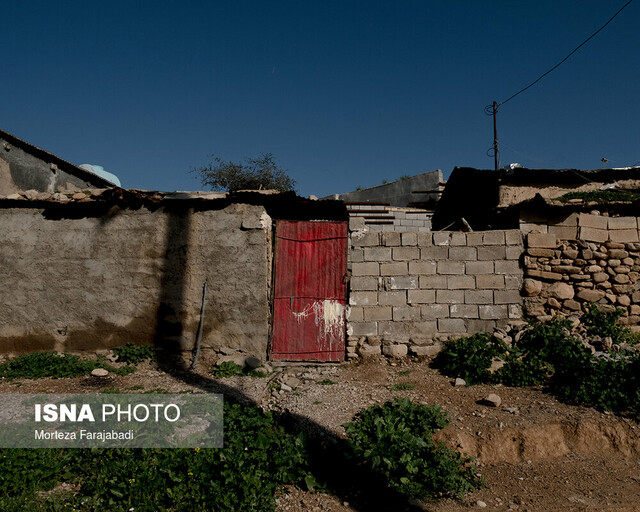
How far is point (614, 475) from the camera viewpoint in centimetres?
400

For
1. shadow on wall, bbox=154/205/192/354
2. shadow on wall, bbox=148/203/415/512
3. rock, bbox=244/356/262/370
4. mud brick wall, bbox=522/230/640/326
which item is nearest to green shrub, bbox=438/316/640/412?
mud brick wall, bbox=522/230/640/326

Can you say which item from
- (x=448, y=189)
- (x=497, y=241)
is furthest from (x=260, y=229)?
(x=448, y=189)

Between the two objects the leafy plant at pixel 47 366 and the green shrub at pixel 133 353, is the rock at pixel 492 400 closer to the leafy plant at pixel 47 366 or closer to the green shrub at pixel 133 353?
the green shrub at pixel 133 353

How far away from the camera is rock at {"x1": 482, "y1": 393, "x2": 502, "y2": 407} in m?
5.12

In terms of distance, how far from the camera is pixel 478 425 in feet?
15.3

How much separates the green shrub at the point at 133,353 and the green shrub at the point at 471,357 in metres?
4.78

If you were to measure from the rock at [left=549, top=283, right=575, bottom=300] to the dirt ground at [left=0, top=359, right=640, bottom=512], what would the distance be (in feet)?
7.03

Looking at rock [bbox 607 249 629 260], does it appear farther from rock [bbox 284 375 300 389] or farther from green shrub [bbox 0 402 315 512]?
green shrub [bbox 0 402 315 512]

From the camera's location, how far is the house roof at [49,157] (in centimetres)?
1199

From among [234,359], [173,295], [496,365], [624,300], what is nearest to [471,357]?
[496,365]

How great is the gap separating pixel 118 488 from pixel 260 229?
13.7ft

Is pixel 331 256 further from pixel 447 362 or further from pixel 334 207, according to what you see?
pixel 447 362
